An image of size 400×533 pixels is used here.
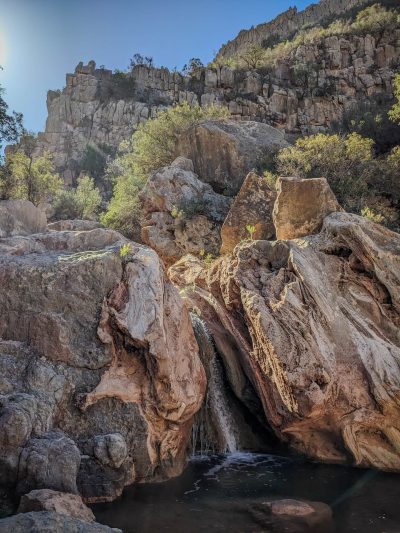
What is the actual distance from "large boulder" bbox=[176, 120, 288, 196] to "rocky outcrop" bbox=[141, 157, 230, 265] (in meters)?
1.10

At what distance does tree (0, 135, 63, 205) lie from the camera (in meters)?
23.4

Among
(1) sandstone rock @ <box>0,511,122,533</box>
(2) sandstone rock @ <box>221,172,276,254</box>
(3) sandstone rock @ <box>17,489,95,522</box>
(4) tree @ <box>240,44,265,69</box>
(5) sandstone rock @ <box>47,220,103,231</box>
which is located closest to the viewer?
(1) sandstone rock @ <box>0,511,122,533</box>

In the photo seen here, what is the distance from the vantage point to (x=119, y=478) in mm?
9594

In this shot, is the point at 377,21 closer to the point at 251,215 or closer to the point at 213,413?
the point at 251,215

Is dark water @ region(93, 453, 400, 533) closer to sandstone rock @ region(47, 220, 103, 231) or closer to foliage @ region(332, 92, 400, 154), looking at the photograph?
sandstone rock @ region(47, 220, 103, 231)

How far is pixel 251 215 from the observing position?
18.4 meters

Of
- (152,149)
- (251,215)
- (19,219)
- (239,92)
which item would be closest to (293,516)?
(251,215)

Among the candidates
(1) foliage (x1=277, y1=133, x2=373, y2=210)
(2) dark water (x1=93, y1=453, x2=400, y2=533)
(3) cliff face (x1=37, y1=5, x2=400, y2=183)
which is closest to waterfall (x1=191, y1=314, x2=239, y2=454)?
(2) dark water (x1=93, y1=453, x2=400, y2=533)

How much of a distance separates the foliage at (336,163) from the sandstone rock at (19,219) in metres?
11.1

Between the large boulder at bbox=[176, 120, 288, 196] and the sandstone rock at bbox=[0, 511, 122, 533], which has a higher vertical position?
the large boulder at bbox=[176, 120, 288, 196]

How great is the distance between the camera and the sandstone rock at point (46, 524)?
5.96m

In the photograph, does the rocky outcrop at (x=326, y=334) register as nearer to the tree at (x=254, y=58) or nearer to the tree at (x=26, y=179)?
the tree at (x=26, y=179)

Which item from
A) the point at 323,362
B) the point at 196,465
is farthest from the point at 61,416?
the point at 323,362

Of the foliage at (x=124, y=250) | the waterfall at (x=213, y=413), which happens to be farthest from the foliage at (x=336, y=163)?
the foliage at (x=124, y=250)
